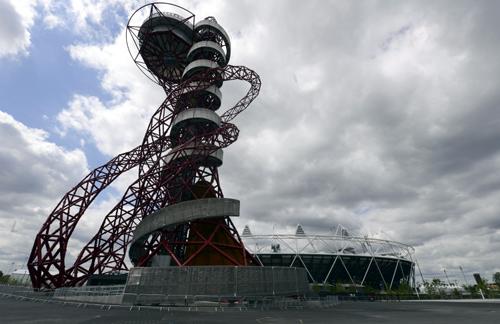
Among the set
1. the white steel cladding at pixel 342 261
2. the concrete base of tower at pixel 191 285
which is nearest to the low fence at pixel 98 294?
the concrete base of tower at pixel 191 285

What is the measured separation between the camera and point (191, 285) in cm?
2719

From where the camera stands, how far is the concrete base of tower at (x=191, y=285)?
26125 mm

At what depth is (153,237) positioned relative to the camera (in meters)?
39.2

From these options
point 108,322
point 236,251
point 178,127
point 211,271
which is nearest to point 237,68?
point 178,127

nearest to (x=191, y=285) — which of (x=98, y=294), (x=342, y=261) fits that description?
(x=98, y=294)

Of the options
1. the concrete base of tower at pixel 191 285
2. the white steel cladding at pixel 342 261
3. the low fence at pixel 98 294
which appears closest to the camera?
the low fence at pixel 98 294

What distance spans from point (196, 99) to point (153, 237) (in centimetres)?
2449

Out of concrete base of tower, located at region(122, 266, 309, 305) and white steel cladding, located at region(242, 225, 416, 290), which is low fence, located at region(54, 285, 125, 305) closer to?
concrete base of tower, located at region(122, 266, 309, 305)

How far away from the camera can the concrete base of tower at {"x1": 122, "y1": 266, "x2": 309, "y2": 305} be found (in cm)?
2612

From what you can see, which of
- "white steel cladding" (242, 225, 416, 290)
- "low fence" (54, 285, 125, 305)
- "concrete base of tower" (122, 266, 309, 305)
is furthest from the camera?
"white steel cladding" (242, 225, 416, 290)

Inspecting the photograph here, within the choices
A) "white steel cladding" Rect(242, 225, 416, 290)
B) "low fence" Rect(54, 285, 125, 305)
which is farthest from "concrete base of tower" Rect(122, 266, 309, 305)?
"white steel cladding" Rect(242, 225, 416, 290)

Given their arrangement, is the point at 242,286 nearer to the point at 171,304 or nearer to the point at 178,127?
the point at 171,304

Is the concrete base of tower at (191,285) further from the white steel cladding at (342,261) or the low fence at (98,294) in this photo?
the white steel cladding at (342,261)

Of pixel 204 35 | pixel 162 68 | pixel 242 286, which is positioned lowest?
pixel 242 286
